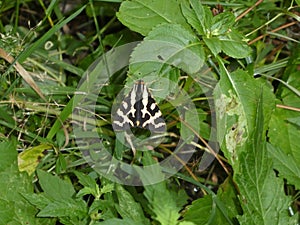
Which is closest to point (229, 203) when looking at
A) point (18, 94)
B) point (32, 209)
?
point (32, 209)

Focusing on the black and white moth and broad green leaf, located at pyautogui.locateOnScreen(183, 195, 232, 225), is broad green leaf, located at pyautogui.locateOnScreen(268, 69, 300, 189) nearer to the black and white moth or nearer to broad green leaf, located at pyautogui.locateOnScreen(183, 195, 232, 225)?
broad green leaf, located at pyautogui.locateOnScreen(183, 195, 232, 225)

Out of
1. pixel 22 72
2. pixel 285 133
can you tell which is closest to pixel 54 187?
pixel 22 72

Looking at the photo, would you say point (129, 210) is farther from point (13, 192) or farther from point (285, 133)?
point (285, 133)

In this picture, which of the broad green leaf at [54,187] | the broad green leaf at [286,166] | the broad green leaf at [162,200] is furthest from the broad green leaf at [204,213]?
the broad green leaf at [54,187]

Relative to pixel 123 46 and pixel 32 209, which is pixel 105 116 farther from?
pixel 32 209

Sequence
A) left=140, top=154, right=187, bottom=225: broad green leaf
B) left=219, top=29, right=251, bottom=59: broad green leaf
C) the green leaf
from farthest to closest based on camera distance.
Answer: the green leaf, left=219, top=29, right=251, bottom=59: broad green leaf, left=140, top=154, right=187, bottom=225: broad green leaf

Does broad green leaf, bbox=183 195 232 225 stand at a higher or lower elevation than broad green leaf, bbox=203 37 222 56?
lower

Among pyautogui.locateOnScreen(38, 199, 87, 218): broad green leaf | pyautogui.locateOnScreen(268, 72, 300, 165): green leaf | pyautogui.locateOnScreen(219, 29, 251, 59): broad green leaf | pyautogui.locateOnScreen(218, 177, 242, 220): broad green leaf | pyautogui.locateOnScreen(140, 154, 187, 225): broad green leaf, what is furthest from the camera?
pyautogui.locateOnScreen(268, 72, 300, 165): green leaf

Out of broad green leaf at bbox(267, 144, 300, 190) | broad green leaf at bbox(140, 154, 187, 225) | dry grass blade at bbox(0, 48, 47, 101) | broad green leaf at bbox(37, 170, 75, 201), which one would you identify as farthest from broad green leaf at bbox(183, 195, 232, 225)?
dry grass blade at bbox(0, 48, 47, 101)
